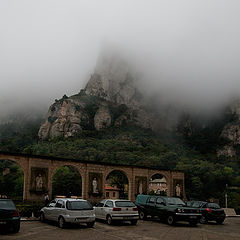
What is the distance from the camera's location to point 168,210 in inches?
730

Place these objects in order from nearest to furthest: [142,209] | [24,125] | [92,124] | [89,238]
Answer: [89,238]
[142,209]
[92,124]
[24,125]

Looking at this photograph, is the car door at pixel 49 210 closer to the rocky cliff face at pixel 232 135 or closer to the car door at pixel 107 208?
the car door at pixel 107 208

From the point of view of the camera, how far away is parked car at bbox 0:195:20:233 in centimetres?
1303

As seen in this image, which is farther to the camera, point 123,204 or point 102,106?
point 102,106

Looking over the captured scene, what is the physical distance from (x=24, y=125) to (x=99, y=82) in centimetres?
5360

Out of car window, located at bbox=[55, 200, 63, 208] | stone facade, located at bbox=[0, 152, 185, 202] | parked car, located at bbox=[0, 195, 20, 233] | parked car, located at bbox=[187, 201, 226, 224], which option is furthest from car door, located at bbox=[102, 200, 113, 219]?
stone facade, located at bbox=[0, 152, 185, 202]

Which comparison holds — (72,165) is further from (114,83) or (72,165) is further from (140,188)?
(114,83)

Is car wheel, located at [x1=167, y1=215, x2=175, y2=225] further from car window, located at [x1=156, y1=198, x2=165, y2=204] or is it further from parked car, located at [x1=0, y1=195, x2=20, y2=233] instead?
parked car, located at [x1=0, y1=195, x2=20, y2=233]

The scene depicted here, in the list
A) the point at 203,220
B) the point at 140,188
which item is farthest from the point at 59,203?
the point at 140,188

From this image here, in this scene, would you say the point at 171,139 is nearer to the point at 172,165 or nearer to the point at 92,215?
the point at 172,165

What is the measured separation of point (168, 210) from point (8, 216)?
357 inches

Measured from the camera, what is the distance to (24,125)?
169125 millimetres

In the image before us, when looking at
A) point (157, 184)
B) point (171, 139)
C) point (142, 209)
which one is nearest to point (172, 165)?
point (157, 184)

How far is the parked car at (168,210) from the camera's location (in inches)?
709
